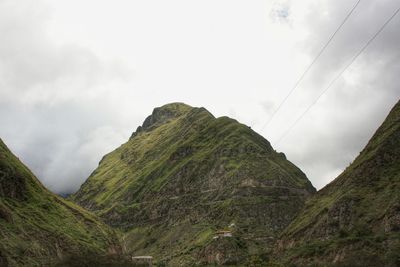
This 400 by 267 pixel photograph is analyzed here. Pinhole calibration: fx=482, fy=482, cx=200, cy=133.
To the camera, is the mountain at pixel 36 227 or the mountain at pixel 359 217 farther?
the mountain at pixel 359 217

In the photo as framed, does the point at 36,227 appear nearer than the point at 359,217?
Yes

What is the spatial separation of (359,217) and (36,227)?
78605mm

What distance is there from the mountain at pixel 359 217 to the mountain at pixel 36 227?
54.8m

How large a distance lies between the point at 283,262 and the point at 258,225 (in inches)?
2112

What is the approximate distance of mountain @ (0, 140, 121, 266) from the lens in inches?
3546

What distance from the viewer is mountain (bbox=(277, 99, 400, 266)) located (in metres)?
108

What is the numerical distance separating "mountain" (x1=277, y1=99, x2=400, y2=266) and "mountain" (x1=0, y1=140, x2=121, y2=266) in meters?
54.8

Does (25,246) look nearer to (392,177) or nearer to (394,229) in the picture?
(394,229)

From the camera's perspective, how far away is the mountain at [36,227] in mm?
90062

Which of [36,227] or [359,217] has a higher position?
[36,227]

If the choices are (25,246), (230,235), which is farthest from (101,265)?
(230,235)

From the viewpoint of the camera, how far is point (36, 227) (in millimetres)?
105188

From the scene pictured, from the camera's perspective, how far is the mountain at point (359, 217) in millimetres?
108438

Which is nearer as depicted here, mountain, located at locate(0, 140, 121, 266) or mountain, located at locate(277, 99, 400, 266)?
mountain, located at locate(0, 140, 121, 266)
